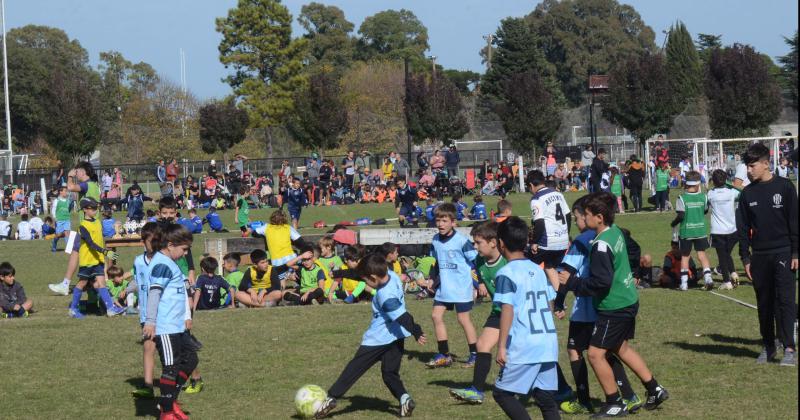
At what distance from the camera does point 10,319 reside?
589 inches

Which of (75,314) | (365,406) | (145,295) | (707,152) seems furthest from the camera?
(707,152)

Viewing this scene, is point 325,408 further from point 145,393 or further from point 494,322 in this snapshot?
point 145,393

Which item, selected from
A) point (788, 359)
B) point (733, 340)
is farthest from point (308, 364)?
point (788, 359)

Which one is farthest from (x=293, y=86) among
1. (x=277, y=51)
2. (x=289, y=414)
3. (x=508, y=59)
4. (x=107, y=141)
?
(x=289, y=414)

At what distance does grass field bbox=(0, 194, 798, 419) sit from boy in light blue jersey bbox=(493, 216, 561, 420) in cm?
173

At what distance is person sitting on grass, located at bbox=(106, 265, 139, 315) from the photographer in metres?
15.3

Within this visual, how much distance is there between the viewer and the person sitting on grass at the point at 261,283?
1561 cm

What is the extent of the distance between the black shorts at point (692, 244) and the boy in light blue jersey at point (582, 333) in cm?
745

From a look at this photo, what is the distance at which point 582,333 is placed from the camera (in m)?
8.28

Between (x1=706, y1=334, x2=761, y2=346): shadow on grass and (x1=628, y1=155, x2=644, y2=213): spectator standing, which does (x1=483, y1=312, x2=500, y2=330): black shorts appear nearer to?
(x1=706, y1=334, x2=761, y2=346): shadow on grass

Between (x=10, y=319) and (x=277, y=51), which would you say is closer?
(x=10, y=319)

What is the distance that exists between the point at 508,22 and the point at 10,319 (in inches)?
2544

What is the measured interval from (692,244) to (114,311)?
870cm

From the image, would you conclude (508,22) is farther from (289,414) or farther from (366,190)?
(289,414)
